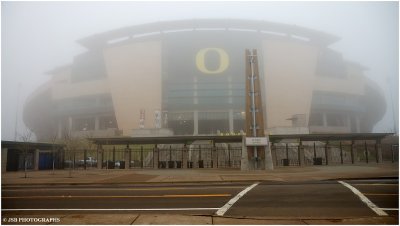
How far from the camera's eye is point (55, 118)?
303ft

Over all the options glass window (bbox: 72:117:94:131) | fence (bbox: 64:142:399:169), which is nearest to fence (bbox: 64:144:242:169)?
fence (bbox: 64:142:399:169)

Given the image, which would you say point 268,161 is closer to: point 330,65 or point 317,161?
point 317,161

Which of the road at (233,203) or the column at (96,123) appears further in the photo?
the column at (96,123)

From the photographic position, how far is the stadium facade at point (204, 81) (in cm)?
8225

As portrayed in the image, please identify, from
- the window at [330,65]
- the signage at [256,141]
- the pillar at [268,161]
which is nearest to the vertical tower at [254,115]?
the pillar at [268,161]

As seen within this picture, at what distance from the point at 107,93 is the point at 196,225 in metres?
82.8

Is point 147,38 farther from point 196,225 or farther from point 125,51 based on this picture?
point 196,225

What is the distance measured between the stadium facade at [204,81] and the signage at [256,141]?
4923 cm

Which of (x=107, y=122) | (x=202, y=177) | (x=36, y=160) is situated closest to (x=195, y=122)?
(x=107, y=122)

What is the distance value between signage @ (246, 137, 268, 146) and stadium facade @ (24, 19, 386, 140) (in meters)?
49.2

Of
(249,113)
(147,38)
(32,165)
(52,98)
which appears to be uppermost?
(147,38)

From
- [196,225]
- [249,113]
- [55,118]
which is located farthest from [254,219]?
[55,118]

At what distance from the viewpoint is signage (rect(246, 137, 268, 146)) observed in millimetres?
31484

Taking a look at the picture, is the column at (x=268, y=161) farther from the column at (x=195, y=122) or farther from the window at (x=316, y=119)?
the window at (x=316, y=119)
